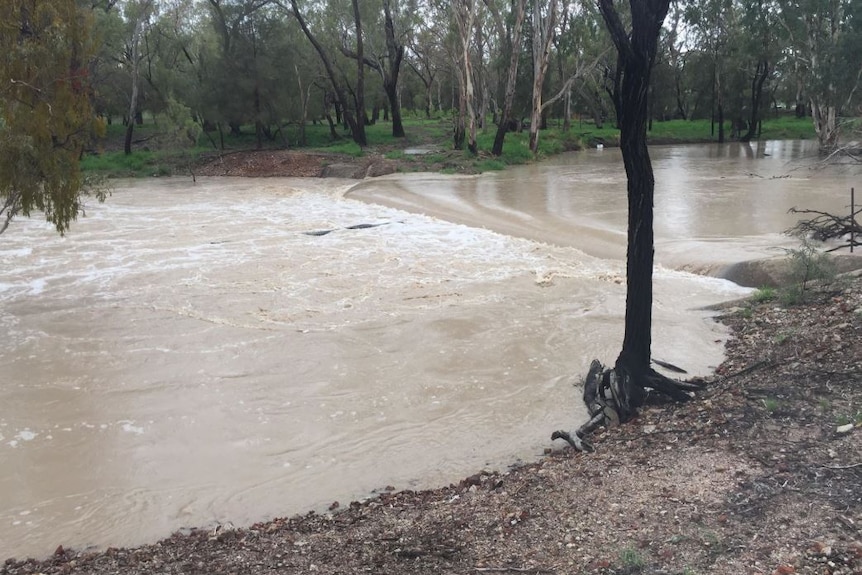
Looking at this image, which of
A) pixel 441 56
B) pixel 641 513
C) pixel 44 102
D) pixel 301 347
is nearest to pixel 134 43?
pixel 441 56

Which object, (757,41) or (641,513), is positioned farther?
(757,41)

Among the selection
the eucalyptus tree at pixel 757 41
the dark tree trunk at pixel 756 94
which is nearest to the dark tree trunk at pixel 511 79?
the eucalyptus tree at pixel 757 41

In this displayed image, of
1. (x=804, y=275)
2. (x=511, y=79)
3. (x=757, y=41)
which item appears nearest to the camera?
(x=804, y=275)

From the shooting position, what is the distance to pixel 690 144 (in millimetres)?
45312

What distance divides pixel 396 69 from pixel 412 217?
19.0m

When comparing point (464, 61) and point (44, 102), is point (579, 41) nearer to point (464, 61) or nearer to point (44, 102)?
point (464, 61)

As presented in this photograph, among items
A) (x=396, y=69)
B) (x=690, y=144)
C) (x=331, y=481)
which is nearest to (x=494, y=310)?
(x=331, y=481)

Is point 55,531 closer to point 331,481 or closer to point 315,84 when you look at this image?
point 331,481

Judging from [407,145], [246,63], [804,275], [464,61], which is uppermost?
[246,63]

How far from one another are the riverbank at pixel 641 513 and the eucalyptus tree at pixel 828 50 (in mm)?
27609

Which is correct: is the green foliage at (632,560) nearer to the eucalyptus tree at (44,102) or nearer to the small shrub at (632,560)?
the small shrub at (632,560)

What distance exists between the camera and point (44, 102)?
31.5ft

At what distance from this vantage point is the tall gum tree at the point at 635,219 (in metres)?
5.52

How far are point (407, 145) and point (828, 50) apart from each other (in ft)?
64.9
